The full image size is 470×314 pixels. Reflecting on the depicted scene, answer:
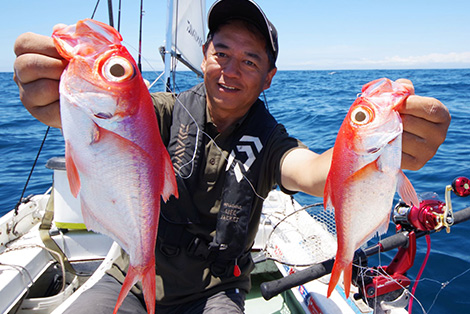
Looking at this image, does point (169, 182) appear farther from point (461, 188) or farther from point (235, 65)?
point (461, 188)

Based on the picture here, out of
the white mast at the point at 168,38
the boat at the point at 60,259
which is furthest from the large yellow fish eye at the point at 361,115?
the white mast at the point at 168,38

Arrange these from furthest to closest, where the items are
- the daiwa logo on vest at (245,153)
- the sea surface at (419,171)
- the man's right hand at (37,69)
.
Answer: the sea surface at (419,171) < the daiwa logo on vest at (245,153) < the man's right hand at (37,69)

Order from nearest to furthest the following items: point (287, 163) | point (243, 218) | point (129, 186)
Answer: point (129, 186) → point (287, 163) → point (243, 218)

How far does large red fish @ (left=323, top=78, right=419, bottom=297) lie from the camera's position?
134 cm

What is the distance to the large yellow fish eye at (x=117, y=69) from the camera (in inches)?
51.3

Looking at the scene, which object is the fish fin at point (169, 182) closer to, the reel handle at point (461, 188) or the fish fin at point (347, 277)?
the fish fin at point (347, 277)

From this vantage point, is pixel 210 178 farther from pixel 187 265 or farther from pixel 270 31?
pixel 270 31

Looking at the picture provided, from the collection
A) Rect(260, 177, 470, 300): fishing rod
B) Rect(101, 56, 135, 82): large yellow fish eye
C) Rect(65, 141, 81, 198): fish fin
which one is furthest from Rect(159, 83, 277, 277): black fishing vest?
Rect(101, 56, 135, 82): large yellow fish eye

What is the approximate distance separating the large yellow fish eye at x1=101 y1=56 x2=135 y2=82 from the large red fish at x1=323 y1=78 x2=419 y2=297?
88cm

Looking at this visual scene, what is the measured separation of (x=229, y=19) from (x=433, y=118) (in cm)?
143

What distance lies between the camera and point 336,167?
1382 millimetres

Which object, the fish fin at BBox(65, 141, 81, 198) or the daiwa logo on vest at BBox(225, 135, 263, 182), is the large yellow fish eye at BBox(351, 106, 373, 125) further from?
Result: the fish fin at BBox(65, 141, 81, 198)

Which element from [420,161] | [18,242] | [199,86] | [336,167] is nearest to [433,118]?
[420,161]

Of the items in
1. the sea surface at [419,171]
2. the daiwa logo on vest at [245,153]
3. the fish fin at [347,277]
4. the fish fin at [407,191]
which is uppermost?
the fish fin at [407,191]
